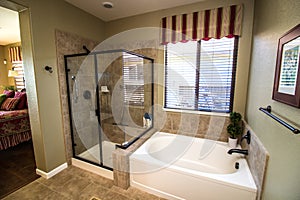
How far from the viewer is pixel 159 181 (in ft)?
5.67

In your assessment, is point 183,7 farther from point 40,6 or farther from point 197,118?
point 40,6

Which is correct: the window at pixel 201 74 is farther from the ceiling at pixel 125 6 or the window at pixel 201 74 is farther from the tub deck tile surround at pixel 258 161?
the tub deck tile surround at pixel 258 161

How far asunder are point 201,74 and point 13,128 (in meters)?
3.91

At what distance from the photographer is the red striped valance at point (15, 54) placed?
446cm

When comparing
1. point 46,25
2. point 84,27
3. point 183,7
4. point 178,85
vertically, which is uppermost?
point 183,7

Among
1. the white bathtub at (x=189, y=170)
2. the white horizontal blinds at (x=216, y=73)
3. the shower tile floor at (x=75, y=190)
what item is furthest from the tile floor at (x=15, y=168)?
the white horizontal blinds at (x=216, y=73)

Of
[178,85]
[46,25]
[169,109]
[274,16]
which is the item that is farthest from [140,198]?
[46,25]

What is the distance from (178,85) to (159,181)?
5.17 ft

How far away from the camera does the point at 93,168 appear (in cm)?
219

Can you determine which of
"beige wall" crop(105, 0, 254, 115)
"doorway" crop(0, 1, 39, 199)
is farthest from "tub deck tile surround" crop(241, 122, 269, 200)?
"doorway" crop(0, 1, 39, 199)

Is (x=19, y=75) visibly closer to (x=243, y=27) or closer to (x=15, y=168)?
(x=15, y=168)

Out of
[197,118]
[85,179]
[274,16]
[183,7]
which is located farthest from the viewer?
[197,118]

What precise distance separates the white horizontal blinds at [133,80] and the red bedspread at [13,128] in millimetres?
2412

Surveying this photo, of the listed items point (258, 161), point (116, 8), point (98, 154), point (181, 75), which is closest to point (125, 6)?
point (116, 8)
